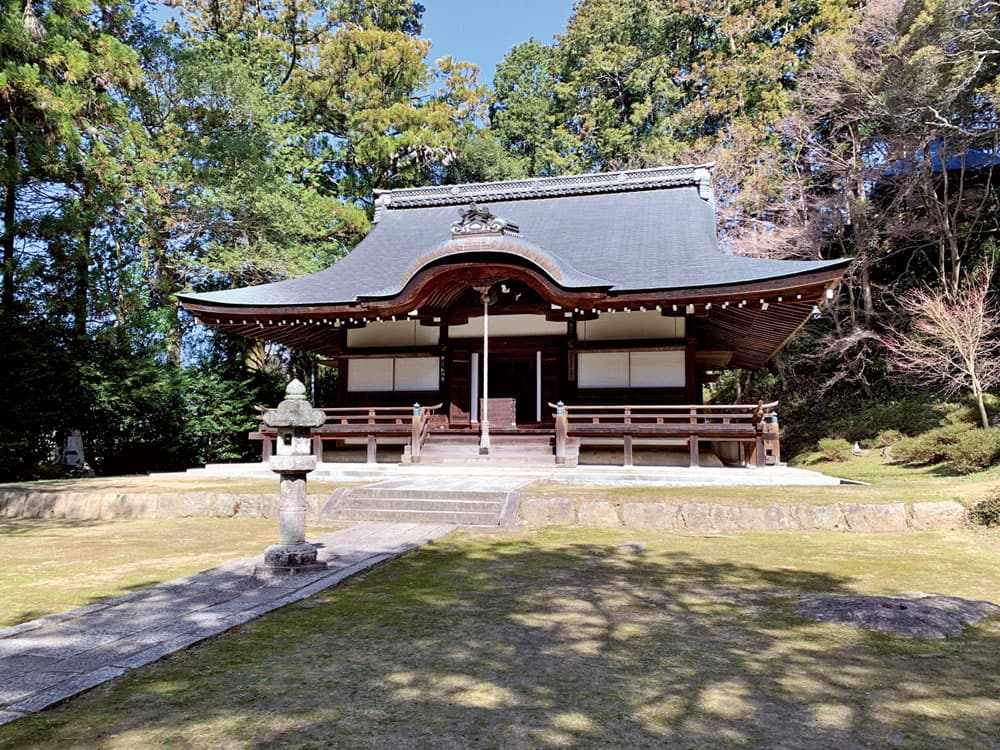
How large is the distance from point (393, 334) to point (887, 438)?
1423 centimetres

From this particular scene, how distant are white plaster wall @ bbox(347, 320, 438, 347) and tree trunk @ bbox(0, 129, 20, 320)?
822 centimetres

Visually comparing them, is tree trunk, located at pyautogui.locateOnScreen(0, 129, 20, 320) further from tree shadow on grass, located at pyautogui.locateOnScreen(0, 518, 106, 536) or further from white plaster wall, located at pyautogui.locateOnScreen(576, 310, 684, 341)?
white plaster wall, located at pyautogui.locateOnScreen(576, 310, 684, 341)

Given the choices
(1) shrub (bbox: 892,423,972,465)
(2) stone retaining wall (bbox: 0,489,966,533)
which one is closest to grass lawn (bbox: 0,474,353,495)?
(2) stone retaining wall (bbox: 0,489,966,533)

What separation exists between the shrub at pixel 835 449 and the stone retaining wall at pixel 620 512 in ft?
41.9

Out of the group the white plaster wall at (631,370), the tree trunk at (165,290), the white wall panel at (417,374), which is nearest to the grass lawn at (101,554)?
the white wall panel at (417,374)

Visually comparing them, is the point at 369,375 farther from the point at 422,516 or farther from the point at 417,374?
the point at 422,516

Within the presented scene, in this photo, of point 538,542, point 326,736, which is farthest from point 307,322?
point 326,736

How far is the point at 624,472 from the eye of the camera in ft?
33.9

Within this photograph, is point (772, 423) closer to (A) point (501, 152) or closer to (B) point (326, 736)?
(B) point (326, 736)

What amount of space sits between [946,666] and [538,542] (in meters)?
3.92

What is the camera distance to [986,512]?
21.7 feet

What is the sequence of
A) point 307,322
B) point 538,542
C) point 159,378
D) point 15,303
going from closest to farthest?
point 538,542 → point 307,322 → point 15,303 → point 159,378

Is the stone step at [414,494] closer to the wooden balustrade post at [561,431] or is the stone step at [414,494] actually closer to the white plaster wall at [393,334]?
the wooden balustrade post at [561,431]

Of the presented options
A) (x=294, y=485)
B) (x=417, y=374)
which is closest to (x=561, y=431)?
(x=417, y=374)
